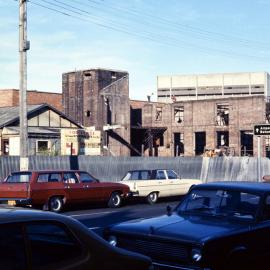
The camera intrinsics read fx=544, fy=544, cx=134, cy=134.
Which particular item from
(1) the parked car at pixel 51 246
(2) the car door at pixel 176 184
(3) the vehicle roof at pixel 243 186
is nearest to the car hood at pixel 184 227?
(3) the vehicle roof at pixel 243 186

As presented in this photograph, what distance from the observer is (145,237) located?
6961 mm

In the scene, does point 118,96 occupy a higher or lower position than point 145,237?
higher

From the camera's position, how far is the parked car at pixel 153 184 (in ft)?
73.6

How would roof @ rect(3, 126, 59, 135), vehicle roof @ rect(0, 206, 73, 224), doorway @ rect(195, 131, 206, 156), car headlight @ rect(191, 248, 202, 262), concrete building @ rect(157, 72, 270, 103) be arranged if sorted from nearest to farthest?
vehicle roof @ rect(0, 206, 73, 224)
car headlight @ rect(191, 248, 202, 262)
roof @ rect(3, 126, 59, 135)
doorway @ rect(195, 131, 206, 156)
concrete building @ rect(157, 72, 270, 103)

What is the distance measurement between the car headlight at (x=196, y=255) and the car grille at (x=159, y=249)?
0.29 ft

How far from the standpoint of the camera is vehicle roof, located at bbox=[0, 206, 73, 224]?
4.12 metres

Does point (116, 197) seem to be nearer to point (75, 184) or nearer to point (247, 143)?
point (75, 184)

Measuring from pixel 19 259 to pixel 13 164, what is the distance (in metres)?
22.2

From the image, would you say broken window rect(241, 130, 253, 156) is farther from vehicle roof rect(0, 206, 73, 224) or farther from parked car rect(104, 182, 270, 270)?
vehicle roof rect(0, 206, 73, 224)

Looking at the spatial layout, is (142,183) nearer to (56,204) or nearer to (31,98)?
(56,204)

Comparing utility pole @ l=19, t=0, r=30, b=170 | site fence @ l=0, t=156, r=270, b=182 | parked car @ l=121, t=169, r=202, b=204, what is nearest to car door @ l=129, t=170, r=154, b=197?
parked car @ l=121, t=169, r=202, b=204

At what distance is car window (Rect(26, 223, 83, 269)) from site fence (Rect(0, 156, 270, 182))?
19209 millimetres

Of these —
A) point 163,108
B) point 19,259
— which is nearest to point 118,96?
point 163,108

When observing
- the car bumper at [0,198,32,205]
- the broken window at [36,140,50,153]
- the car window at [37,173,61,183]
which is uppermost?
the broken window at [36,140,50,153]
